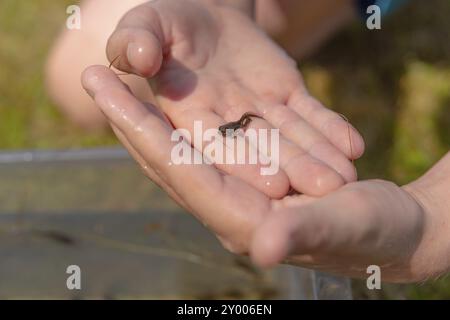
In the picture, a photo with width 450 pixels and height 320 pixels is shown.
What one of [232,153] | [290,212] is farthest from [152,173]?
[290,212]

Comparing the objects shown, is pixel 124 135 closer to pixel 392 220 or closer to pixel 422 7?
pixel 392 220

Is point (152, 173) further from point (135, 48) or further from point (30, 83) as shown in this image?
point (30, 83)

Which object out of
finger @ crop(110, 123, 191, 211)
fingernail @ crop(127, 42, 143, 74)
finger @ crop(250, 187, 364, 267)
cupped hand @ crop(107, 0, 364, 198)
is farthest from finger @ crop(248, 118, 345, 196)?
fingernail @ crop(127, 42, 143, 74)

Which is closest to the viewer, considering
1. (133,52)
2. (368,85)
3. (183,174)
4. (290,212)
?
(290,212)

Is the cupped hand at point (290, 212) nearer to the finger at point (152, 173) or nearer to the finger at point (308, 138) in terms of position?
the finger at point (152, 173)

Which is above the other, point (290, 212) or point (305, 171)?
point (305, 171)

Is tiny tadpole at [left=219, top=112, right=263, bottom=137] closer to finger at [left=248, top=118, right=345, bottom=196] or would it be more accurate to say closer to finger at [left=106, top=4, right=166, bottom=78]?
finger at [left=248, top=118, right=345, bottom=196]

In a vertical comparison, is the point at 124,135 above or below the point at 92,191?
below

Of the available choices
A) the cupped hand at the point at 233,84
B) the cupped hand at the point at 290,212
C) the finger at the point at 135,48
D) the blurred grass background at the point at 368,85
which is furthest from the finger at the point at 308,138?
the blurred grass background at the point at 368,85
